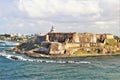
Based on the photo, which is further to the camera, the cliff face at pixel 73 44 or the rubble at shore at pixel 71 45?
the cliff face at pixel 73 44

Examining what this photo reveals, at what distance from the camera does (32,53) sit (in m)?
160

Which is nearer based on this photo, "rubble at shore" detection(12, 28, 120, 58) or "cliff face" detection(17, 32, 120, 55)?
"rubble at shore" detection(12, 28, 120, 58)

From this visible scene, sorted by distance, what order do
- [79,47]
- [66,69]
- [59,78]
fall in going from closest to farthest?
[59,78] < [66,69] < [79,47]

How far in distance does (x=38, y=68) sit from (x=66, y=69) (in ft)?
32.8

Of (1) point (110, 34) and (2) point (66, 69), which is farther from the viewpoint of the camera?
(1) point (110, 34)

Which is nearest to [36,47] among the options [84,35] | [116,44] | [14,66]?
[84,35]

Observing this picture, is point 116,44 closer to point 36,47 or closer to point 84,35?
point 84,35

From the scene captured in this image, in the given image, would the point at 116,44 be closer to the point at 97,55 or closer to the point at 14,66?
the point at 97,55

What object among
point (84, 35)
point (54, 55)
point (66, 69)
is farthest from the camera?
point (84, 35)

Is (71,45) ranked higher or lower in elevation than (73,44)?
lower

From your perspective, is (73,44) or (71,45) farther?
(73,44)

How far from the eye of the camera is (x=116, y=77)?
93375mm

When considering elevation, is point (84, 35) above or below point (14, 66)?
above

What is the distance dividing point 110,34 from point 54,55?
50809 millimetres
